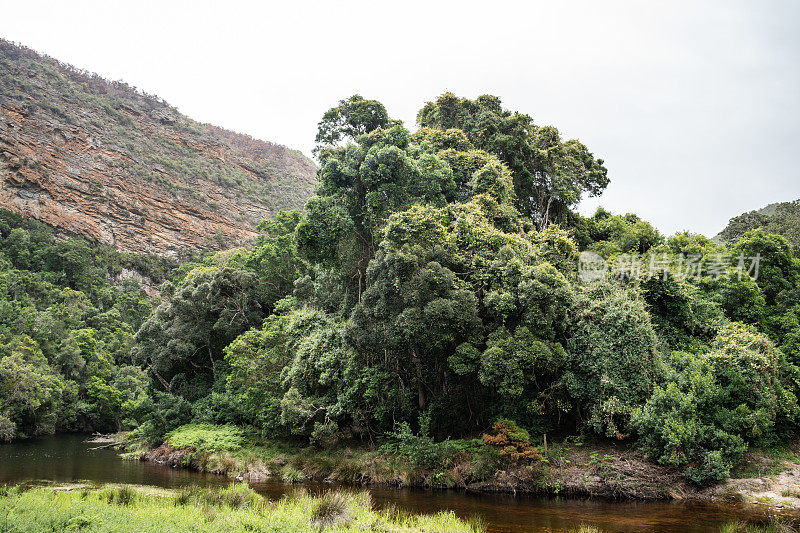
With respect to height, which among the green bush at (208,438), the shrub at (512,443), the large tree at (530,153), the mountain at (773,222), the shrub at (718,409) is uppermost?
the large tree at (530,153)

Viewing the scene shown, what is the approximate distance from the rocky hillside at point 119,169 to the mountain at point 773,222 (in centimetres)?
6589

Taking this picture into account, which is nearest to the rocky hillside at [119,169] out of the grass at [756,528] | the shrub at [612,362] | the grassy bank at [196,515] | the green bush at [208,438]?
the green bush at [208,438]

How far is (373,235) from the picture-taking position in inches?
872

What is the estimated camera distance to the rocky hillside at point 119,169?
5916cm

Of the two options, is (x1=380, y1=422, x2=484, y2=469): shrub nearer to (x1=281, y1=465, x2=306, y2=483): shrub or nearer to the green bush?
(x1=281, y1=465, x2=306, y2=483): shrub

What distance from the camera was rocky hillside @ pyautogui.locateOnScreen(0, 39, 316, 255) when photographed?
194 ft

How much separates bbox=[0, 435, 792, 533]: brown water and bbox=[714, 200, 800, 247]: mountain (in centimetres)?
2003

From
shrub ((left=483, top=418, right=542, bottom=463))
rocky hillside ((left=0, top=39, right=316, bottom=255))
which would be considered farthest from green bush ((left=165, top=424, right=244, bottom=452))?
rocky hillside ((left=0, top=39, right=316, bottom=255))

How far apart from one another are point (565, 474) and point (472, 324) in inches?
233

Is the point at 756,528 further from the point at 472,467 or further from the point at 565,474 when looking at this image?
the point at 472,467

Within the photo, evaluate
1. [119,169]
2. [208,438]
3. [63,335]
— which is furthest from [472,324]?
[119,169]

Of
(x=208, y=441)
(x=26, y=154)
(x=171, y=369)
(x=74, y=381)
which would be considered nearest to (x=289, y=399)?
(x=208, y=441)

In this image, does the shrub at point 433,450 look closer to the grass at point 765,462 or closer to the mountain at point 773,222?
the grass at point 765,462

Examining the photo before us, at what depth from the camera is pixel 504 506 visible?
13273 millimetres
